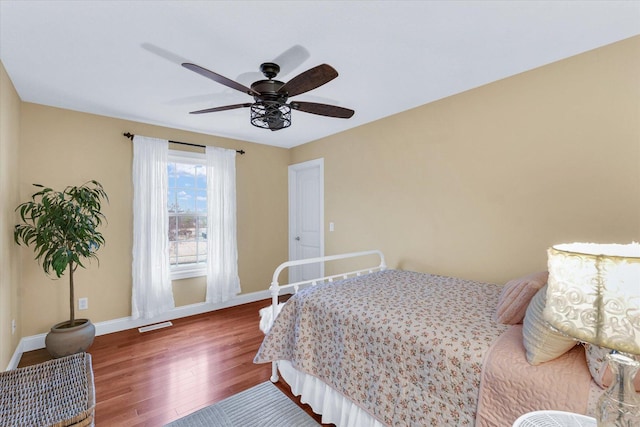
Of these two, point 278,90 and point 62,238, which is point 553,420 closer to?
point 278,90

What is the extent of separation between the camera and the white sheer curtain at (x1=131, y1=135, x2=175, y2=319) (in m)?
3.21

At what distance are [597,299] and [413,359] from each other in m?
0.92

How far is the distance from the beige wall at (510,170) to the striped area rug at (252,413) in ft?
5.68

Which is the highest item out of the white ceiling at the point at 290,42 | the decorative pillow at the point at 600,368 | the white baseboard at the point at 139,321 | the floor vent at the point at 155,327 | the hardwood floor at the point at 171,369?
the white ceiling at the point at 290,42

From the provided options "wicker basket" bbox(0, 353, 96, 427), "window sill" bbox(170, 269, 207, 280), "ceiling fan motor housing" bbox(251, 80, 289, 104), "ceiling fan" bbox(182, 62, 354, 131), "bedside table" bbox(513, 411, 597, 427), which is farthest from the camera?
"window sill" bbox(170, 269, 207, 280)

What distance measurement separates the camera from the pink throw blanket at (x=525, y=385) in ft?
3.25

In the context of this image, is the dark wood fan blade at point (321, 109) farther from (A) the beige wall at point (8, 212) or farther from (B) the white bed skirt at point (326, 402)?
(A) the beige wall at point (8, 212)

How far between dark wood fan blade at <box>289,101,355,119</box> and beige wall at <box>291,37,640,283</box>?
3.68ft

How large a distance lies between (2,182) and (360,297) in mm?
2757

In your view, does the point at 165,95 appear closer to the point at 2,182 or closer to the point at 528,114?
the point at 2,182

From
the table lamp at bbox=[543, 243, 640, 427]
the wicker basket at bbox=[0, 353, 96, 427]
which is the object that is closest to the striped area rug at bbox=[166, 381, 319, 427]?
the wicker basket at bbox=[0, 353, 96, 427]

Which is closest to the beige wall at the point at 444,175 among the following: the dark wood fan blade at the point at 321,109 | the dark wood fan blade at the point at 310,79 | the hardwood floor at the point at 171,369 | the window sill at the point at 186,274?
the window sill at the point at 186,274

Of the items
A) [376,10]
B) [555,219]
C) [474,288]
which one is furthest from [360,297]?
[376,10]

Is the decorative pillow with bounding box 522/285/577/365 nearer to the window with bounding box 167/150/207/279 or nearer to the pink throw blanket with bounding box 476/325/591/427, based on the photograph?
the pink throw blanket with bounding box 476/325/591/427
